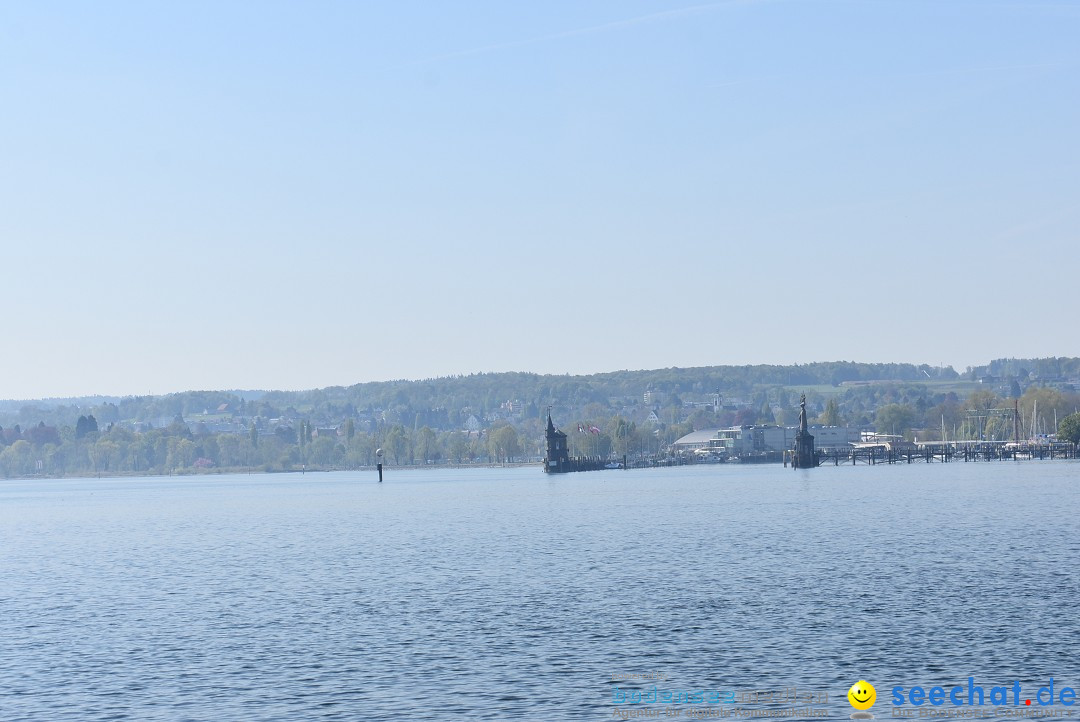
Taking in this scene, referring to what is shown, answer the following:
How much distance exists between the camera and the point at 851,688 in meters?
32.5

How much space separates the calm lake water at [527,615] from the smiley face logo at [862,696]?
1.39 feet

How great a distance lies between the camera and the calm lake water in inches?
1350

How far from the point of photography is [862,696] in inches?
1204

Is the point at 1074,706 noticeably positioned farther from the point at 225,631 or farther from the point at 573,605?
the point at 225,631

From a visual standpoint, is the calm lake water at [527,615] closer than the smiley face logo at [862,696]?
No

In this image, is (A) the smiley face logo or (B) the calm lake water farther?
(B) the calm lake water

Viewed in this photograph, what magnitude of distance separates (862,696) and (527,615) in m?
17.6

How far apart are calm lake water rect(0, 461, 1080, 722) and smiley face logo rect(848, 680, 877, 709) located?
42cm

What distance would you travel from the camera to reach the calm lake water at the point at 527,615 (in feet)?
112

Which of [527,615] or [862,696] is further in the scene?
[527,615]

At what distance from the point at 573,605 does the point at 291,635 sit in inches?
405

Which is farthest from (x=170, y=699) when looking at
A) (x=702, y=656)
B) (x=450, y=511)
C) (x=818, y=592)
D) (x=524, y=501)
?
(x=524, y=501)

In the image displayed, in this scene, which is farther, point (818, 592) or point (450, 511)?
point (450, 511)

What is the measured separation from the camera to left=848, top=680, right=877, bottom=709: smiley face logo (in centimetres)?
3041
